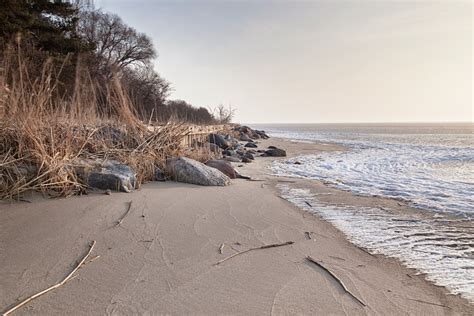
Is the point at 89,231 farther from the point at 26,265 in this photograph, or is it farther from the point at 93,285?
the point at 93,285

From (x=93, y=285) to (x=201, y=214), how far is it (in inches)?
70.4

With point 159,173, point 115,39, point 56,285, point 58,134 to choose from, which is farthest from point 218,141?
point 115,39

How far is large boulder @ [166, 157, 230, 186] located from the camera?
5.79 meters

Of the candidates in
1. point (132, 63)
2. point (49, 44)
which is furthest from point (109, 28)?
point (49, 44)

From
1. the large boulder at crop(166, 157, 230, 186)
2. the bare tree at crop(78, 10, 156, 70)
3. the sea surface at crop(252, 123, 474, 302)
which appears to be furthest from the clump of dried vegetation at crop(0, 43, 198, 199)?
the bare tree at crop(78, 10, 156, 70)

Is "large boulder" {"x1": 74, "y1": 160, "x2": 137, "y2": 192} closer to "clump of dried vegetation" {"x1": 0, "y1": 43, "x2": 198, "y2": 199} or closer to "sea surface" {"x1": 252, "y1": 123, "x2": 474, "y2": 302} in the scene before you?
"clump of dried vegetation" {"x1": 0, "y1": 43, "x2": 198, "y2": 199}

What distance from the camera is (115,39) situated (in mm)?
29938

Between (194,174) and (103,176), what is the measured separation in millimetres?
1731

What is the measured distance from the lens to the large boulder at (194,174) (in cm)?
579

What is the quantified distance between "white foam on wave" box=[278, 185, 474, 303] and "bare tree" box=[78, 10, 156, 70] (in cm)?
2651

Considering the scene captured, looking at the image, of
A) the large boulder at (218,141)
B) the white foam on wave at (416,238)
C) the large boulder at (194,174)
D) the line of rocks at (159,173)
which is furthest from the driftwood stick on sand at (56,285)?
the large boulder at (218,141)

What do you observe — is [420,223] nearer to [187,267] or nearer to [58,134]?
[187,267]

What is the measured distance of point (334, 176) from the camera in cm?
821

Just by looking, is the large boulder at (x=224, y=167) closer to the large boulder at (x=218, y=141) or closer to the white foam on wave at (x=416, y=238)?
the white foam on wave at (x=416, y=238)
